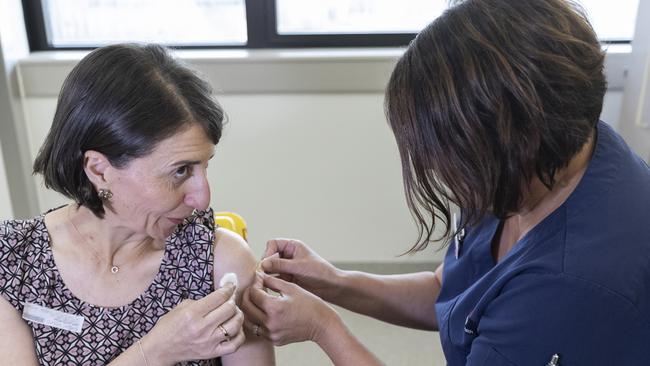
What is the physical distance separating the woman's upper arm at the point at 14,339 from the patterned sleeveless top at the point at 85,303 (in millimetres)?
11

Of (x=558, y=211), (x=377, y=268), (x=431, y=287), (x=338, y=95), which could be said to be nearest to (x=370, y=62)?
(x=338, y=95)

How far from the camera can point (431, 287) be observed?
4.72 feet

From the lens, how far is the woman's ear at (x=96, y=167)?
103 centimetres

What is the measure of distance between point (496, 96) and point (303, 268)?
0.71m

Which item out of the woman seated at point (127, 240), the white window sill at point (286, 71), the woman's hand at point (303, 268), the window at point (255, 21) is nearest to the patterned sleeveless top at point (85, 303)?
the woman seated at point (127, 240)

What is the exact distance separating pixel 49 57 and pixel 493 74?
2.19m

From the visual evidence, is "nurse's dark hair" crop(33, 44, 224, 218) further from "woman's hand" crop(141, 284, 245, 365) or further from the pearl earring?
"woman's hand" crop(141, 284, 245, 365)

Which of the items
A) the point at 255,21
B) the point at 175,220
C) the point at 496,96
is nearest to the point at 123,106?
the point at 175,220

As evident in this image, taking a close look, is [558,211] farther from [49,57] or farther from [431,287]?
[49,57]

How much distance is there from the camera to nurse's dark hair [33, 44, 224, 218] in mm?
990

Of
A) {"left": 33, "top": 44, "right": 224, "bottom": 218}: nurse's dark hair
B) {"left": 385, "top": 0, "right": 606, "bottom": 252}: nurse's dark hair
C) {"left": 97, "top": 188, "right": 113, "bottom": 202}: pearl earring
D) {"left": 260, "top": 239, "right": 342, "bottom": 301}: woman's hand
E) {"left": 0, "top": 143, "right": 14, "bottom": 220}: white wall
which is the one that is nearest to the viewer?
{"left": 385, "top": 0, "right": 606, "bottom": 252}: nurse's dark hair

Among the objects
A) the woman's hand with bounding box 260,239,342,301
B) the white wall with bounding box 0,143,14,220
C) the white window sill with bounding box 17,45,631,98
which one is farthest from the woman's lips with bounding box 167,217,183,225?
the white wall with bounding box 0,143,14,220

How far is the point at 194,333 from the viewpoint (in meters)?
0.99

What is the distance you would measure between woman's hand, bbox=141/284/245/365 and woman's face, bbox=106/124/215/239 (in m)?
0.19
